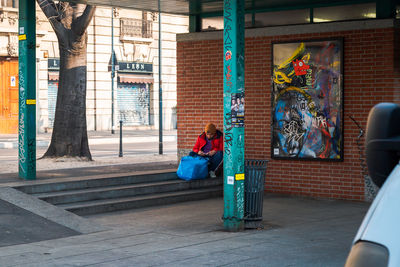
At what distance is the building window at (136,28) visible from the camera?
35.8 m

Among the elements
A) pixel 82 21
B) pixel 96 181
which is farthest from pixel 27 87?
pixel 82 21

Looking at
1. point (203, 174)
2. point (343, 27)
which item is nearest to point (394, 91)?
point (343, 27)

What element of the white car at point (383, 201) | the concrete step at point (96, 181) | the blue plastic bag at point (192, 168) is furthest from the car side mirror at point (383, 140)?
the blue plastic bag at point (192, 168)

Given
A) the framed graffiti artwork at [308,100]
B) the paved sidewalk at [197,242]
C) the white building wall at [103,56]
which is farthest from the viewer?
the white building wall at [103,56]

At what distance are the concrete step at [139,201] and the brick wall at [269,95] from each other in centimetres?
142

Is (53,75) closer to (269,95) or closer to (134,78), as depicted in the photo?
(134,78)

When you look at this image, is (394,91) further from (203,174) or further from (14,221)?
(14,221)

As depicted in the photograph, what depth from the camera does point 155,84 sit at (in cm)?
3806

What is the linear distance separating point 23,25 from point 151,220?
445cm

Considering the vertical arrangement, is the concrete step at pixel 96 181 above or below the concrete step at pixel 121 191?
above

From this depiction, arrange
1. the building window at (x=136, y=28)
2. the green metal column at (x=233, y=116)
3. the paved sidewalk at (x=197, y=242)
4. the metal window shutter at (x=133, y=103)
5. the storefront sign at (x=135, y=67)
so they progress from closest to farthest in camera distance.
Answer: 1. the paved sidewalk at (x=197, y=242)
2. the green metal column at (x=233, y=116)
3. the building window at (x=136, y=28)
4. the storefront sign at (x=135, y=67)
5. the metal window shutter at (x=133, y=103)

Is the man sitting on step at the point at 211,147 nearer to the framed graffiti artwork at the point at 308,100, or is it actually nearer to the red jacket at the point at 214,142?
the red jacket at the point at 214,142

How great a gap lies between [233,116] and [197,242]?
1886 mm

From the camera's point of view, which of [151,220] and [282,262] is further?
[151,220]
